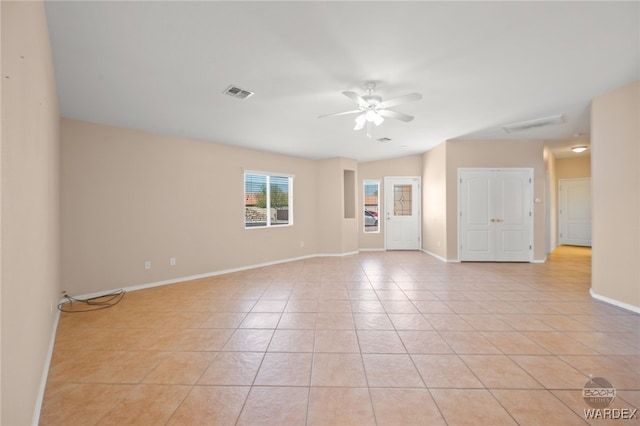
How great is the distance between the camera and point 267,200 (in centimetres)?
638

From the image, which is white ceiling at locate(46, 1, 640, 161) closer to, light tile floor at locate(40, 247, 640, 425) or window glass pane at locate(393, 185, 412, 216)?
light tile floor at locate(40, 247, 640, 425)

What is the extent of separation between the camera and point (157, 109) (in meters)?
3.60

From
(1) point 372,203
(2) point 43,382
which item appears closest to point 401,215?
(1) point 372,203

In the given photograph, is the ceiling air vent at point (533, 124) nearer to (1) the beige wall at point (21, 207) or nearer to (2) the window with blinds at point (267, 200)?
(2) the window with blinds at point (267, 200)

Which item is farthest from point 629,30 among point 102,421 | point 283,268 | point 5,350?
point 283,268

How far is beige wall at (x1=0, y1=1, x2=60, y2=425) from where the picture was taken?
3.73ft

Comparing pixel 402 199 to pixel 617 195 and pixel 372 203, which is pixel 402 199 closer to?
pixel 372 203

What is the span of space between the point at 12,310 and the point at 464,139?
700cm

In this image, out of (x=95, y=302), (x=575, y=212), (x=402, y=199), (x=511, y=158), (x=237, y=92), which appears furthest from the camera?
(x=575, y=212)

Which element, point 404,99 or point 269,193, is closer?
point 404,99

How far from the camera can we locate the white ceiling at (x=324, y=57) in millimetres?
1984

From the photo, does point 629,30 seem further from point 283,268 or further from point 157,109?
point 283,268

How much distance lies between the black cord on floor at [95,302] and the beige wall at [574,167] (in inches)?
465

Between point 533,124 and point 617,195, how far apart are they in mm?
1894
